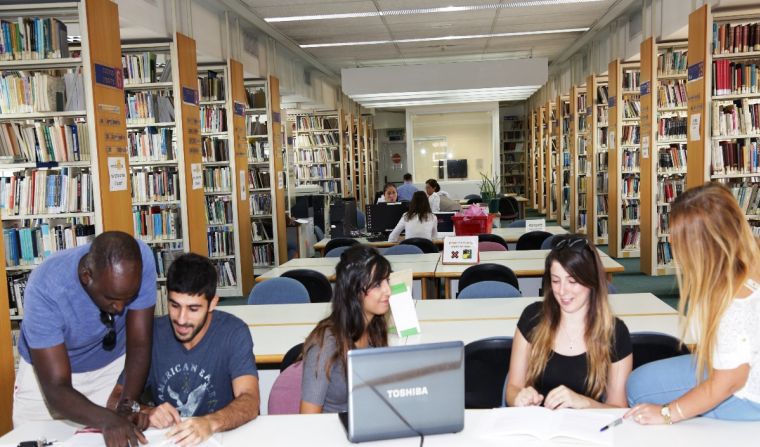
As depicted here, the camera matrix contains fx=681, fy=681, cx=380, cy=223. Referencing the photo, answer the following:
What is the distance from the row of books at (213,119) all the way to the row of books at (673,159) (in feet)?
17.9

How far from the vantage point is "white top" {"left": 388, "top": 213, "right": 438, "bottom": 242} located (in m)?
7.28

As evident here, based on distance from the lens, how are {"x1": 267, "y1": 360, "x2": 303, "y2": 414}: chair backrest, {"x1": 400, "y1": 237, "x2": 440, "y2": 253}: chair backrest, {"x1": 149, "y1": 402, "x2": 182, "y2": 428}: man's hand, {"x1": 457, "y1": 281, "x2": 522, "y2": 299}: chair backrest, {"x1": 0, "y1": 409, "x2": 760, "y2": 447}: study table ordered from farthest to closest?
1. {"x1": 400, "y1": 237, "x2": 440, "y2": 253}: chair backrest
2. {"x1": 457, "y1": 281, "x2": 522, "y2": 299}: chair backrest
3. {"x1": 267, "y1": 360, "x2": 303, "y2": 414}: chair backrest
4. {"x1": 149, "y1": 402, "x2": 182, "y2": 428}: man's hand
5. {"x1": 0, "y1": 409, "x2": 760, "y2": 447}: study table

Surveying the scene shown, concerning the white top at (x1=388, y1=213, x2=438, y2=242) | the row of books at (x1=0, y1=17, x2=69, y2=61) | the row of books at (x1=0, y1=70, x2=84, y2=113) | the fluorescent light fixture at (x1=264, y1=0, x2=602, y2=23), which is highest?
the fluorescent light fixture at (x1=264, y1=0, x2=602, y2=23)

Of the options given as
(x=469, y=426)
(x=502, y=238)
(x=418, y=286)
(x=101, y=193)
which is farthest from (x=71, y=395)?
(x=502, y=238)

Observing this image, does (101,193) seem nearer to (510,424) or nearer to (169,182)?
(169,182)

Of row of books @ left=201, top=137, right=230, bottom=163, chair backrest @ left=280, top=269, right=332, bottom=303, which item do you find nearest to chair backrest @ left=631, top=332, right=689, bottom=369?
chair backrest @ left=280, top=269, right=332, bottom=303

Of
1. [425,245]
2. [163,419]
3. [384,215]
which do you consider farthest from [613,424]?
[384,215]

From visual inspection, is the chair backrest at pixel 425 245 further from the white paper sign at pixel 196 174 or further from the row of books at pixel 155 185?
the row of books at pixel 155 185

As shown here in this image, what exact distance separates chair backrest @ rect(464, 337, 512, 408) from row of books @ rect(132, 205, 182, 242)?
446 centimetres

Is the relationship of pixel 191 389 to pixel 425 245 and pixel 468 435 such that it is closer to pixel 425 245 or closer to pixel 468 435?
pixel 468 435

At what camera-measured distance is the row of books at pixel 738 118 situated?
20.9ft

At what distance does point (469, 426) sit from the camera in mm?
2133

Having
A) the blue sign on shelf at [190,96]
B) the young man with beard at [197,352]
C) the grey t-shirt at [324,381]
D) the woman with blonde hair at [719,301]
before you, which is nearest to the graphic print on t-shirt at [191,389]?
the young man with beard at [197,352]

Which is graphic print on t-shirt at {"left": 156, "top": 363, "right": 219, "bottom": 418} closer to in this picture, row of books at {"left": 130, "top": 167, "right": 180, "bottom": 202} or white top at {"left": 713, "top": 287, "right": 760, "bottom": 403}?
white top at {"left": 713, "top": 287, "right": 760, "bottom": 403}
